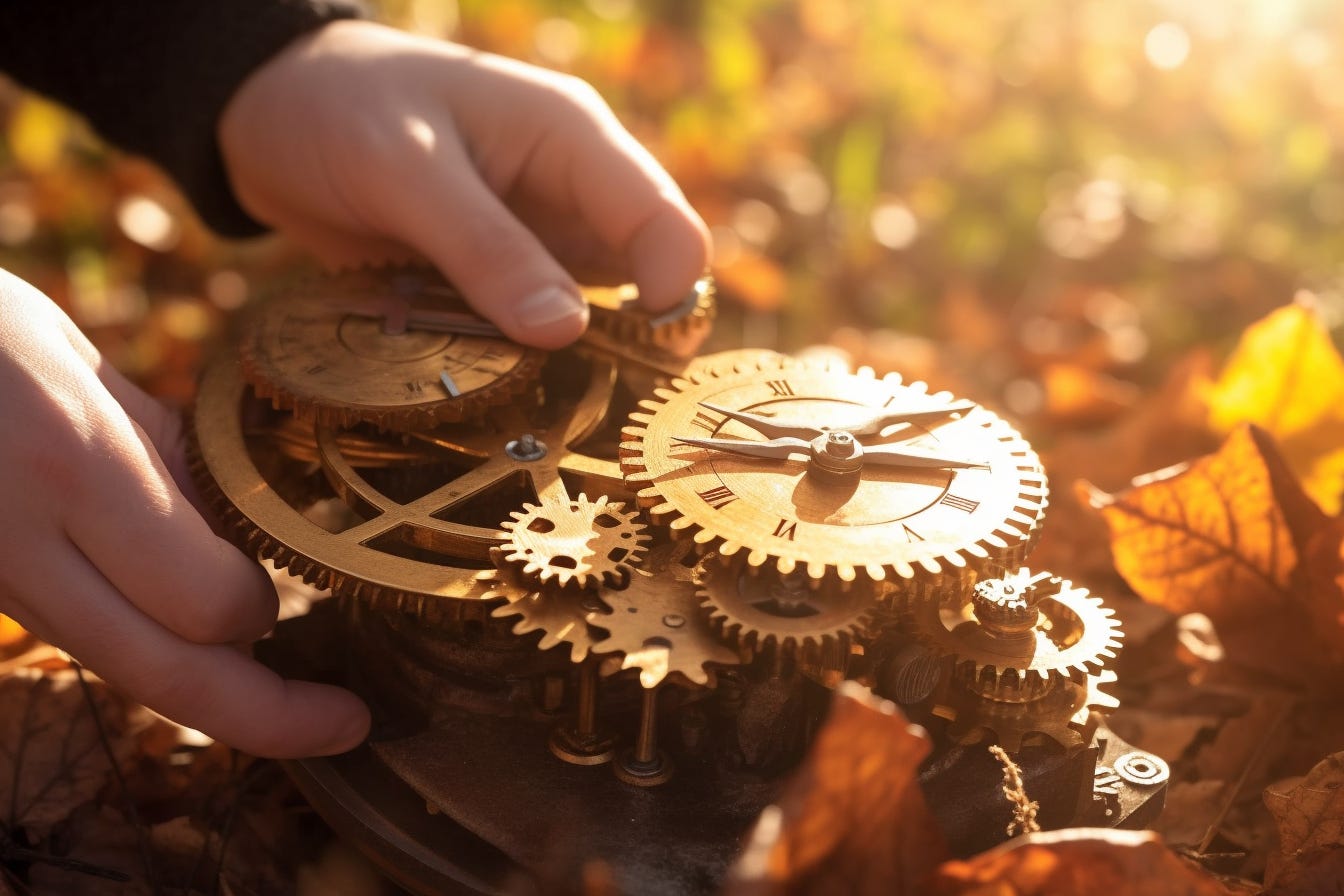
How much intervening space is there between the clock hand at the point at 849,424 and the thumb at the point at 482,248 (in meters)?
0.50

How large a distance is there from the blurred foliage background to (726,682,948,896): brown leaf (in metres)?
2.75

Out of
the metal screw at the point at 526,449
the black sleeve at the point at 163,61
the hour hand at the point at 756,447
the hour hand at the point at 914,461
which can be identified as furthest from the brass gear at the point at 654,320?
the black sleeve at the point at 163,61

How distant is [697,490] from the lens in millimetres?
2328

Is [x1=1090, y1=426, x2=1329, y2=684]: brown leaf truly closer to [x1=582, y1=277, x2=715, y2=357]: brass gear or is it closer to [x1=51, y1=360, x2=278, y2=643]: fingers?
[x1=582, y1=277, x2=715, y2=357]: brass gear

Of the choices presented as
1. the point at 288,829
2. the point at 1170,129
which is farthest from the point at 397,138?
the point at 1170,129

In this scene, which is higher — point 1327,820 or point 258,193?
point 258,193

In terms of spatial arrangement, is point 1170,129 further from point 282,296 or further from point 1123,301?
point 282,296

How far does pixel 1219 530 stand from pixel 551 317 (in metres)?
1.53

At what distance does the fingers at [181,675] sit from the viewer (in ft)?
7.58

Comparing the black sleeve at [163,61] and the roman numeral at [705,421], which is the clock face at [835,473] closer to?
the roman numeral at [705,421]

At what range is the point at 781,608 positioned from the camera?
7.39 ft

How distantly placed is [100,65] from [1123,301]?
154 inches

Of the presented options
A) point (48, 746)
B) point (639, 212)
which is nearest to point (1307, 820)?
point (639, 212)

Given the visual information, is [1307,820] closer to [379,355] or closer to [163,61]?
[379,355]
